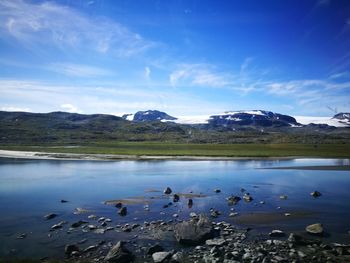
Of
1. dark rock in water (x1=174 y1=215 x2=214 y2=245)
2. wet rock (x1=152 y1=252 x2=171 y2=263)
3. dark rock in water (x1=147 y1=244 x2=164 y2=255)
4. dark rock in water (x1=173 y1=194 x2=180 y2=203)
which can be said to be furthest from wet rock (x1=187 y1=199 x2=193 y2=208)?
wet rock (x1=152 y1=252 x2=171 y2=263)

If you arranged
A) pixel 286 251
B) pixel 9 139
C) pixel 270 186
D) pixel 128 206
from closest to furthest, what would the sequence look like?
pixel 286 251 < pixel 128 206 < pixel 270 186 < pixel 9 139

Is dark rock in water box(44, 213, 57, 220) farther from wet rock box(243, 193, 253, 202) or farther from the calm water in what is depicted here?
wet rock box(243, 193, 253, 202)

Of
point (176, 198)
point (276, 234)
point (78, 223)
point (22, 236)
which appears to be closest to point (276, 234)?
point (276, 234)

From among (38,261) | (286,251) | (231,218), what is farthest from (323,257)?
Answer: (38,261)

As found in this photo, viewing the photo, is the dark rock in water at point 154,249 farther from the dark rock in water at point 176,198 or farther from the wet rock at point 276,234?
the dark rock in water at point 176,198

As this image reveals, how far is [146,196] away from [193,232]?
1618cm

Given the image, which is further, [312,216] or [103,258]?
[312,216]

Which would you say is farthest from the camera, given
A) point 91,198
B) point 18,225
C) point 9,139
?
point 9,139

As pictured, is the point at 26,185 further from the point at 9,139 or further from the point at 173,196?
the point at 9,139

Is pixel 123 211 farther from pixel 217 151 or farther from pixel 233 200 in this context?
pixel 217 151

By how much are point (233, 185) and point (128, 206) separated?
17.8 metres

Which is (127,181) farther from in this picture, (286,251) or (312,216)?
(286,251)

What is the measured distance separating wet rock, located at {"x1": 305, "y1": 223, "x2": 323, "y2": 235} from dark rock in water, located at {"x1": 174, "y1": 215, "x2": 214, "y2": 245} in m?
6.90

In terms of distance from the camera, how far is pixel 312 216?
93.7 ft
